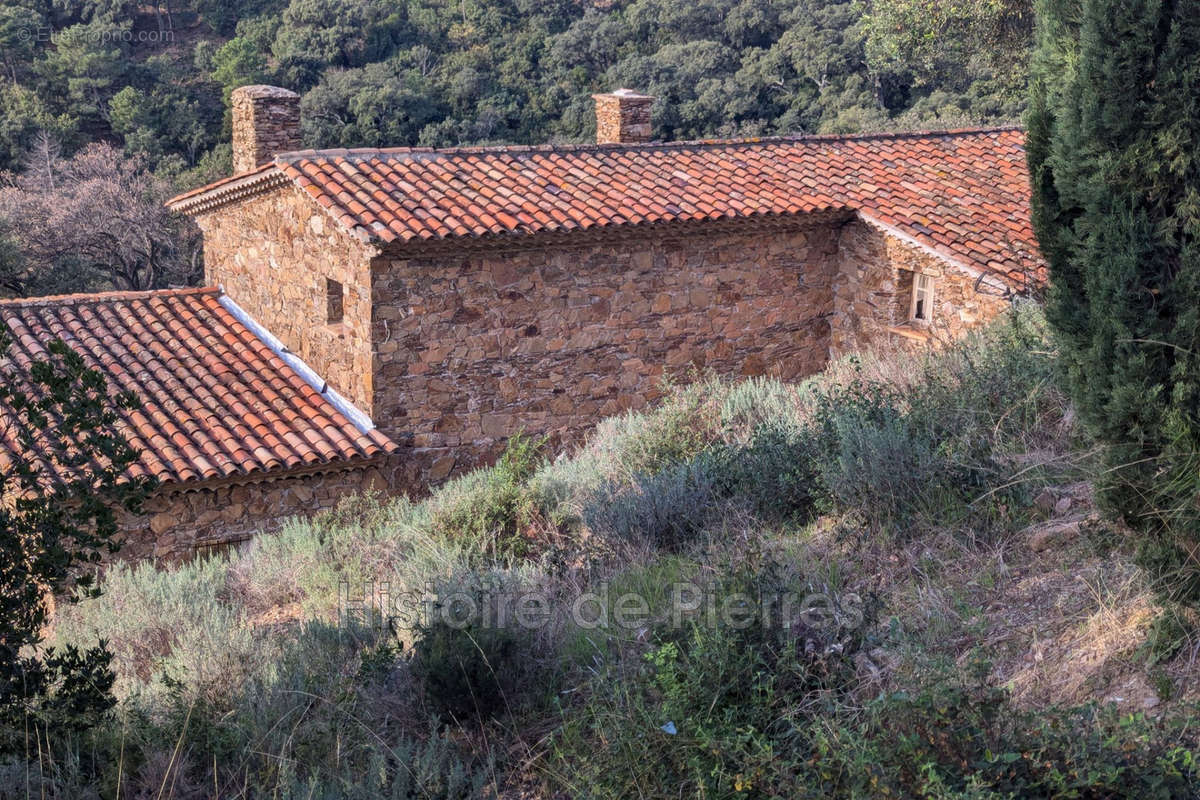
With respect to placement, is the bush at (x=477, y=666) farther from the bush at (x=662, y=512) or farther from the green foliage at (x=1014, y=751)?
the green foliage at (x=1014, y=751)

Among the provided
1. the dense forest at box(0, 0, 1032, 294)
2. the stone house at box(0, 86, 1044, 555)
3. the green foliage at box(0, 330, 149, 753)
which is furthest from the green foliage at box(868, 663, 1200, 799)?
the dense forest at box(0, 0, 1032, 294)

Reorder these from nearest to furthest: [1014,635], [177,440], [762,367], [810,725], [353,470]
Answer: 1. [810,725]
2. [1014,635]
3. [177,440]
4. [353,470]
5. [762,367]

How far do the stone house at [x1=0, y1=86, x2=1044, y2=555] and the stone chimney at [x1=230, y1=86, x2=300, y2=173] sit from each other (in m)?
0.04

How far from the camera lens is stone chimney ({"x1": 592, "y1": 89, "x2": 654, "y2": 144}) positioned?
1519 centimetres

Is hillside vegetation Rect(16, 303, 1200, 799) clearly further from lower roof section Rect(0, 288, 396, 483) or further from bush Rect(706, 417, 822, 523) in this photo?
lower roof section Rect(0, 288, 396, 483)

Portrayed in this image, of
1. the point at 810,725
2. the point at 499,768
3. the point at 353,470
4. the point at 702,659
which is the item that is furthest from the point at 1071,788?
the point at 353,470

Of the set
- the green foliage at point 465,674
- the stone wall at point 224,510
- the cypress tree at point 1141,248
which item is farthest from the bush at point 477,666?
the stone wall at point 224,510

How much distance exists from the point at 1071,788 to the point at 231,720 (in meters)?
3.37

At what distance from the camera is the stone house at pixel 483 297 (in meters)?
10.4

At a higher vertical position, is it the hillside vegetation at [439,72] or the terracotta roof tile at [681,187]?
the hillside vegetation at [439,72]

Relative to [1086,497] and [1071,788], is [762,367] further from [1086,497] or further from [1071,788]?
[1071,788]

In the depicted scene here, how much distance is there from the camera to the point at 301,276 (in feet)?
38.4

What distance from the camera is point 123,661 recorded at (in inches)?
225

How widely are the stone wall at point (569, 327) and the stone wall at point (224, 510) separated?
75cm
